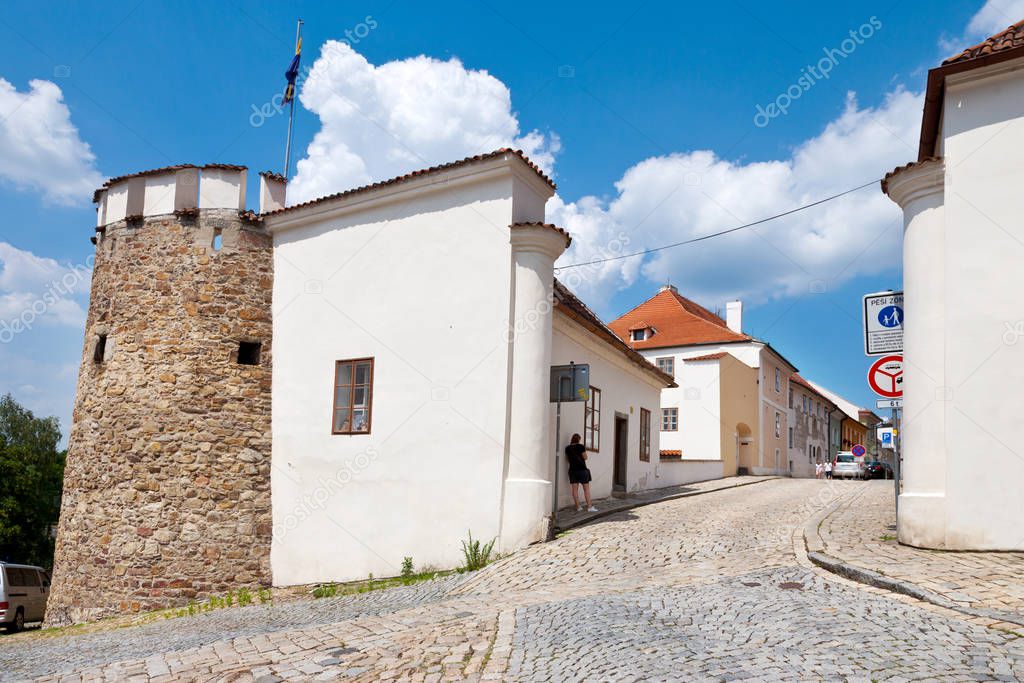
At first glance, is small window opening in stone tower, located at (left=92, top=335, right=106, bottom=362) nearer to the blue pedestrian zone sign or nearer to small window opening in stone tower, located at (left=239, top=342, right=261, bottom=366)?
small window opening in stone tower, located at (left=239, top=342, right=261, bottom=366)

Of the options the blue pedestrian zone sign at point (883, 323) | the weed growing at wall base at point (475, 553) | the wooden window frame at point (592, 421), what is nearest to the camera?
the blue pedestrian zone sign at point (883, 323)

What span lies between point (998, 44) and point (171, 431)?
557 inches

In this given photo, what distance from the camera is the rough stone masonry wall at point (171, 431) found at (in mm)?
13648

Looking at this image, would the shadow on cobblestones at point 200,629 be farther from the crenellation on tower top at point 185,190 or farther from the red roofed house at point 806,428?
the red roofed house at point 806,428

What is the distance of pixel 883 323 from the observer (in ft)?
34.8

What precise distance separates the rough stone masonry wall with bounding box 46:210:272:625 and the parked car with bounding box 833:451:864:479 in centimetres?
3264

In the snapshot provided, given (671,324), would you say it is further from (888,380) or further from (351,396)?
(888,380)

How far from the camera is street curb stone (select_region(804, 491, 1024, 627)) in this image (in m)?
6.46

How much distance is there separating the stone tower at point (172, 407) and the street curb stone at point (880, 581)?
9302mm

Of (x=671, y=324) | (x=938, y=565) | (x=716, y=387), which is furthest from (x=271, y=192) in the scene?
(x=671, y=324)

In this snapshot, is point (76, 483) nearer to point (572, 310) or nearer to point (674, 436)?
point (572, 310)

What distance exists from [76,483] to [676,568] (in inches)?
461

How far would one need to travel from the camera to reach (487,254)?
40.1 feet

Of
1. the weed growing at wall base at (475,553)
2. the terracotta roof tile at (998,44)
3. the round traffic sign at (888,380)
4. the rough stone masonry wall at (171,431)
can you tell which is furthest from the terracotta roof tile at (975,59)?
the rough stone masonry wall at (171,431)
